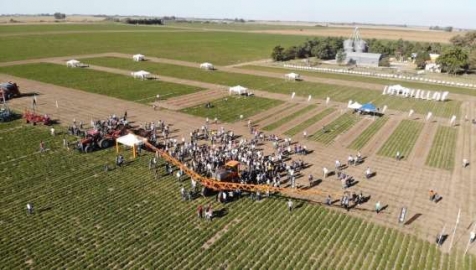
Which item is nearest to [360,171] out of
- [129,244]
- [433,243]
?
[433,243]

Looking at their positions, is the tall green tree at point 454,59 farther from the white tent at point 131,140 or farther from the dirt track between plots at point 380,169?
the white tent at point 131,140

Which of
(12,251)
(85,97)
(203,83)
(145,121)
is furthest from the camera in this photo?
(203,83)

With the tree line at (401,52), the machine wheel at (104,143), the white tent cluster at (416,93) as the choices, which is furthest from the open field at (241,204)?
the tree line at (401,52)

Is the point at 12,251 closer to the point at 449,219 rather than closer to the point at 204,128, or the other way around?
the point at 204,128

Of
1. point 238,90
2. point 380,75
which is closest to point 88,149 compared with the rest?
point 238,90

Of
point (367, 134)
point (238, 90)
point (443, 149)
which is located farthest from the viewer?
point (238, 90)

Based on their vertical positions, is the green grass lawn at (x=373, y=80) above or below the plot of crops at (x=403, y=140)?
above

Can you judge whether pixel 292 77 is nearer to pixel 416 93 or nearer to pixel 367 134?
pixel 416 93
